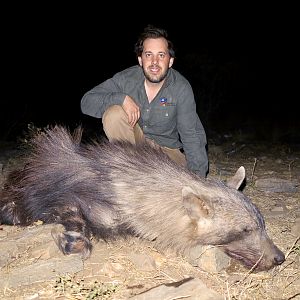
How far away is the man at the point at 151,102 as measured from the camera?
402 centimetres

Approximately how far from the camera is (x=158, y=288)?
2508 mm

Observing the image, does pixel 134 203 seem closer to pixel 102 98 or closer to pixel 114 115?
pixel 114 115

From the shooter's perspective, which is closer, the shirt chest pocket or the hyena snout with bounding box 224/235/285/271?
the hyena snout with bounding box 224/235/285/271

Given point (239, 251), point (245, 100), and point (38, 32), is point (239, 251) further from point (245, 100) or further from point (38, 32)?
point (38, 32)

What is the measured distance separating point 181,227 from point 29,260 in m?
0.95

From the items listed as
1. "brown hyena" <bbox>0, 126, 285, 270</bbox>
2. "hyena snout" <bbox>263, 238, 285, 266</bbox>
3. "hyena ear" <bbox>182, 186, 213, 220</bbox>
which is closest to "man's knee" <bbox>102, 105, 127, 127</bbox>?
"brown hyena" <bbox>0, 126, 285, 270</bbox>

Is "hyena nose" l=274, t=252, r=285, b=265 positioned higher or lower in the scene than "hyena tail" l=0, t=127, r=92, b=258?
lower

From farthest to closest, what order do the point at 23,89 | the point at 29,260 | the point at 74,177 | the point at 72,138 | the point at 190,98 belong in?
the point at 23,89
the point at 190,98
the point at 72,138
the point at 74,177
the point at 29,260

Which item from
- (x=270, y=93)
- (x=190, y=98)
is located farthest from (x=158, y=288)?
(x=270, y=93)

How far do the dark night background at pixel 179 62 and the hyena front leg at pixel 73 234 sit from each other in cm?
654

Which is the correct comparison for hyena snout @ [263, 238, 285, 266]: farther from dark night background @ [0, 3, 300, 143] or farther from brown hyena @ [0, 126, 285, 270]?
dark night background @ [0, 3, 300, 143]

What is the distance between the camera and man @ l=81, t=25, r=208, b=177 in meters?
4.02

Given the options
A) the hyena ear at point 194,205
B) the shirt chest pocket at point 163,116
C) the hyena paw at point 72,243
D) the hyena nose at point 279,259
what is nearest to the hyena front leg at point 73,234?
the hyena paw at point 72,243

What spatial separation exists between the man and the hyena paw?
4.16 feet
